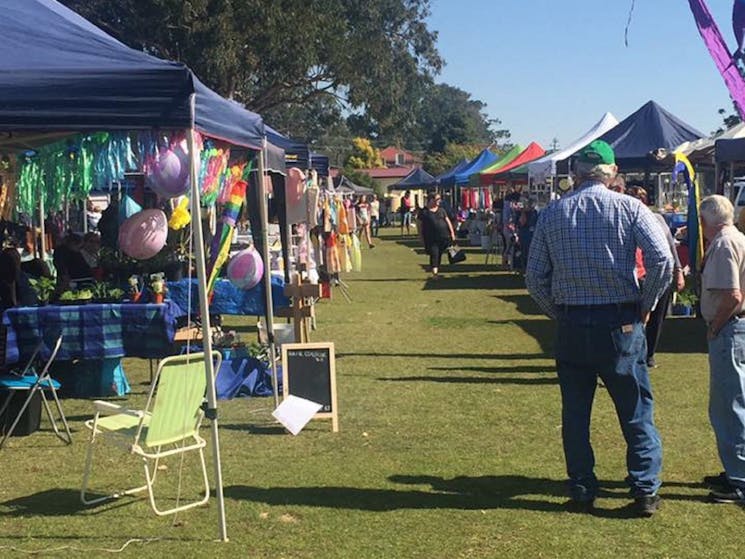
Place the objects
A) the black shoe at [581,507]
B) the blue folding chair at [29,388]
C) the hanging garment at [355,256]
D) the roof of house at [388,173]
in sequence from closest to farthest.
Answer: the black shoe at [581,507] → the blue folding chair at [29,388] → the hanging garment at [355,256] → the roof of house at [388,173]

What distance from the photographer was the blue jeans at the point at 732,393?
508 cm

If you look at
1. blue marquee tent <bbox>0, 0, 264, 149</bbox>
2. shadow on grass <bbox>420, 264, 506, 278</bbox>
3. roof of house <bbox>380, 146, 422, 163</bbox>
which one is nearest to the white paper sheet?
blue marquee tent <bbox>0, 0, 264, 149</bbox>

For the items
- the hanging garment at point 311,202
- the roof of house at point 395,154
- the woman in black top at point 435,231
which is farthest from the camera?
the roof of house at point 395,154

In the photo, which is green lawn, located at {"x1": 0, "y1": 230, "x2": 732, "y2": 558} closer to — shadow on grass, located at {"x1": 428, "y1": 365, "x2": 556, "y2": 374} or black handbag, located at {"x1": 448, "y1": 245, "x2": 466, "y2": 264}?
shadow on grass, located at {"x1": 428, "y1": 365, "x2": 556, "y2": 374}

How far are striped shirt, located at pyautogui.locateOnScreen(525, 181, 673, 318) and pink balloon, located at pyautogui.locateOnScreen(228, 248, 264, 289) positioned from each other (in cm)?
360

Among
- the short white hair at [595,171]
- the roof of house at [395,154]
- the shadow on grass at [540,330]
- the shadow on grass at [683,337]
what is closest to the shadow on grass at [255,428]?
the short white hair at [595,171]

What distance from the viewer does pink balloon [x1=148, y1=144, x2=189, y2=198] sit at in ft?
19.4

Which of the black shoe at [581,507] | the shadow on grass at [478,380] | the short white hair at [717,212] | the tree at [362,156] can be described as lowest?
the black shoe at [581,507]

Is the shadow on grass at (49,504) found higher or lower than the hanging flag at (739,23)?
lower

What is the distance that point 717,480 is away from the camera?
5.42 meters

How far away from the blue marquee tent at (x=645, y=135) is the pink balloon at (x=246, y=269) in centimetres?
908

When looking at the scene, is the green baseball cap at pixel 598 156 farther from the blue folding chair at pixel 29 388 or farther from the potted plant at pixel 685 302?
the potted plant at pixel 685 302

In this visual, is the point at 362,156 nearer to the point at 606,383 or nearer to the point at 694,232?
the point at 694,232

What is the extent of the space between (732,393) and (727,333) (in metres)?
0.33
